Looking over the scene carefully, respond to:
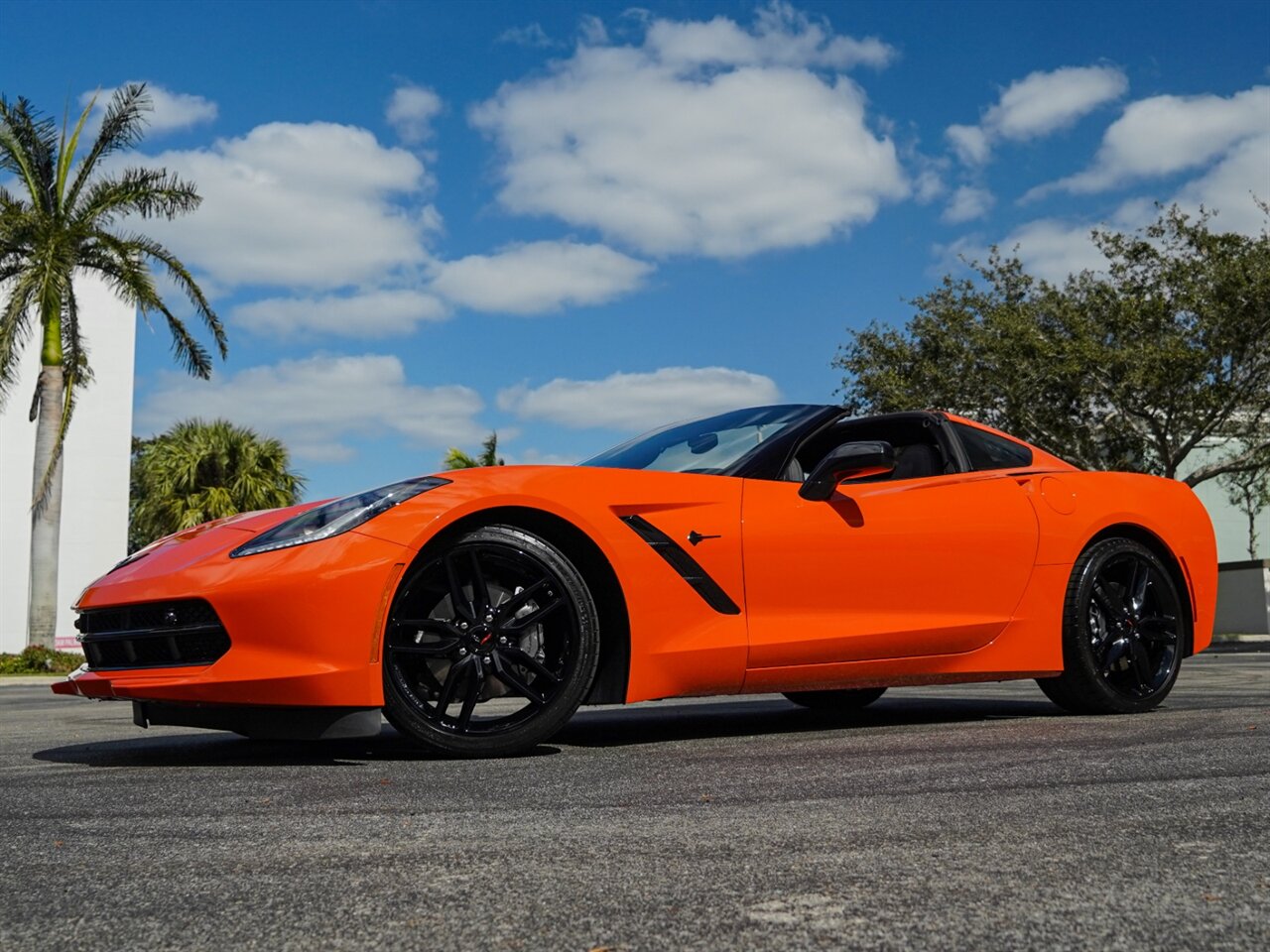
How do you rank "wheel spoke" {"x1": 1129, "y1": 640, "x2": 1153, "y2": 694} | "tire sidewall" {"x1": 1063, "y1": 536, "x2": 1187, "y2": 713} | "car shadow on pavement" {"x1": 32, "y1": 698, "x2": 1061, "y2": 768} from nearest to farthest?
"car shadow on pavement" {"x1": 32, "y1": 698, "x2": 1061, "y2": 768}
"tire sidewall" {"x1": 1063, "y1": 536, "x2": 1187, "y2": 713}
"wheel spoke" {"x1": 1129, "y1": 640, "x2": 1153, "y2": 694}

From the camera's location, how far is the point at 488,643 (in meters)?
4.16

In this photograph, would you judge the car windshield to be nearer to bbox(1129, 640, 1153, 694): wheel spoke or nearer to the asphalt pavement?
Answer: the asphalt pavement

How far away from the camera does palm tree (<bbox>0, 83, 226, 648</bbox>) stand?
19406 mm

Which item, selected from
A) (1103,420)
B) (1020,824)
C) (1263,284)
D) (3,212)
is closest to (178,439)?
(3,212)

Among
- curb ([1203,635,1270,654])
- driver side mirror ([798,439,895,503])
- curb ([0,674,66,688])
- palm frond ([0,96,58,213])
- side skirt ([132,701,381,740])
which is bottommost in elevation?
curb ([0,674,66,688])

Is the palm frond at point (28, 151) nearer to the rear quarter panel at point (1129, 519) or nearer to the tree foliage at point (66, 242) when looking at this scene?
the tree foliage at point (66, 242)

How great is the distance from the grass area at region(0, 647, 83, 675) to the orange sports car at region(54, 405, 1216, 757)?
1616cm

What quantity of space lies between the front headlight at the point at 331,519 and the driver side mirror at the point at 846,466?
4.49ft

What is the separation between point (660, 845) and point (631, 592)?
1.84 m

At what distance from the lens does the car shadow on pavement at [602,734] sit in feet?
14.3

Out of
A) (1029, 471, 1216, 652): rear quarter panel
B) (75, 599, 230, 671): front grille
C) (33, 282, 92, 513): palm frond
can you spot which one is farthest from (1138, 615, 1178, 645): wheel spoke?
(33, 282, 92, 513): palm frond

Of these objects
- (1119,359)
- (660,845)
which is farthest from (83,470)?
(660,845)

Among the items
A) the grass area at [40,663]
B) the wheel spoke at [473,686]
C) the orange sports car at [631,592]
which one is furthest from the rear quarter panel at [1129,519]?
the grass area at [40,663]

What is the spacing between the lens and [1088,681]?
550 cm
